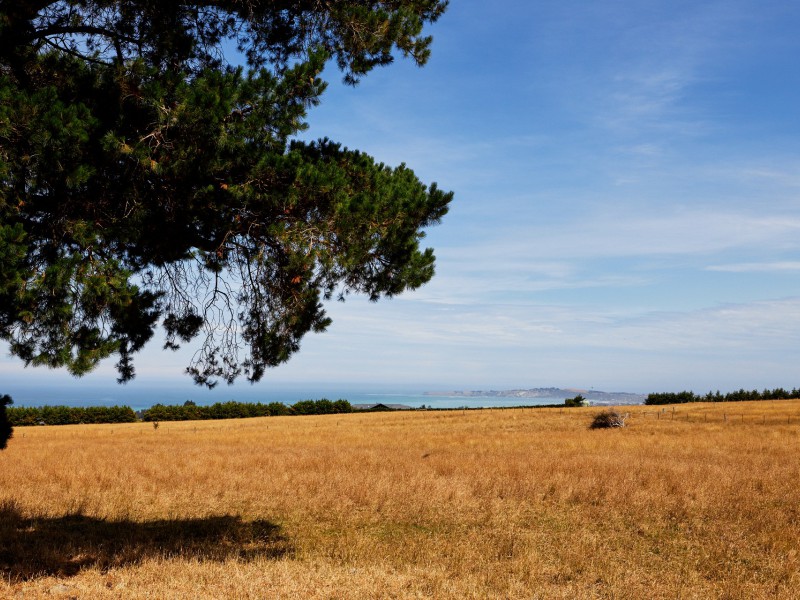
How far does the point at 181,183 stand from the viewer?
7.02 meters

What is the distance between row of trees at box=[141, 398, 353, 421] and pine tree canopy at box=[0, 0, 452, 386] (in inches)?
1868

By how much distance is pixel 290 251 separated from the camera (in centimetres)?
697

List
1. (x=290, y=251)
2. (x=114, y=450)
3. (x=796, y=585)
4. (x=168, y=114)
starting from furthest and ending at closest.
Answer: (x=114, y=450) → (x=796, y=585) → (x=290, y=251) → (x=168, y=114)

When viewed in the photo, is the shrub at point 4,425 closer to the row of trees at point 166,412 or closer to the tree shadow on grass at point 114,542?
the tree shadow on grass at point 114,542

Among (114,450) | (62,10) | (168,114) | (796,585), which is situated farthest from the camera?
(114,450)

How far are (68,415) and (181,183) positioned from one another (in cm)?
4919

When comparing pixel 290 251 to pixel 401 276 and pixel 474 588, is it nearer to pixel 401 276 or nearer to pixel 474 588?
pixel 401 276

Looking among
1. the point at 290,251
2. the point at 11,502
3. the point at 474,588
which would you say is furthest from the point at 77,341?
the point at 11,502

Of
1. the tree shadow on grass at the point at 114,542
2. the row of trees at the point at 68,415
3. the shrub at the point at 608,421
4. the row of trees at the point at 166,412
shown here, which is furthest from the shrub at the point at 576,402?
the tree shadow on grass at the point at 114,542

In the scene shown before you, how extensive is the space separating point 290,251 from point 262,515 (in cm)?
742

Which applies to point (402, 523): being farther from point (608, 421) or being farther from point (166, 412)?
point (166, 412)

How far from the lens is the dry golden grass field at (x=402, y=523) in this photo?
7.38 metres

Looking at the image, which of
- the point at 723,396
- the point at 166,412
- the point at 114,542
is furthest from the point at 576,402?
the point at 114,542

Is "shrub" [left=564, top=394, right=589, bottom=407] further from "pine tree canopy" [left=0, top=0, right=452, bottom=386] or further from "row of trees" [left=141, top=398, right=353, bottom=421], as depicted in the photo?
"pine tree canopy" [left=0, top=0, right=452, bottom=386]
